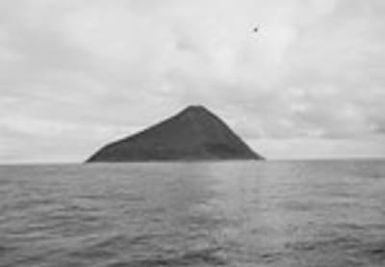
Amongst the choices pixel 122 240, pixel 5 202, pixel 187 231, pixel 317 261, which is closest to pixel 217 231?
pixel 187 231

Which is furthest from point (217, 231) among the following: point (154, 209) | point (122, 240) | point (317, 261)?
point (154, 209)

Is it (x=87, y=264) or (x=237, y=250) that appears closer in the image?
(x=87, y=264)

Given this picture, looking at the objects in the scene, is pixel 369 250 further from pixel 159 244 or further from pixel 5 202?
pixel 5 202

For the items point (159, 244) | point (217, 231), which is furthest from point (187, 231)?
point (159, 244)

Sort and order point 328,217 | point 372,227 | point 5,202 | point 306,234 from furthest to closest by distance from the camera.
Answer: point 5,202, point 328,217, point 372,227, point 306,234

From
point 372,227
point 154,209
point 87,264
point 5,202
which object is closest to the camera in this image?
point 87,264

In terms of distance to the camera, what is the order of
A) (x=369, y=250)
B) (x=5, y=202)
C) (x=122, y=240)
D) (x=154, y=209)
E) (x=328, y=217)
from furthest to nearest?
1. (x=5, y=202)
2. (x=154, y=209)
3. (x=328, y=217)
4. (x=122, y=240)
5. (x=369, y=250)

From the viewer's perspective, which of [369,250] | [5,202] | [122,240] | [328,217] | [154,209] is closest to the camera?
[369,250]

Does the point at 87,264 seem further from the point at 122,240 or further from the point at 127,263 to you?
the point at 122,240

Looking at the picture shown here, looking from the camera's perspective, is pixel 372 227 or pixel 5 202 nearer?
pixel 372 227
